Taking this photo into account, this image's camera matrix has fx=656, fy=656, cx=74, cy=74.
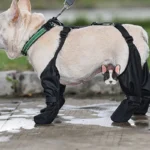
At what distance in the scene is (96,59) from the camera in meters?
6.33

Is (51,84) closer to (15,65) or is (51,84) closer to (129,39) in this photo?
(129,39)

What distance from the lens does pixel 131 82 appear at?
250 inches

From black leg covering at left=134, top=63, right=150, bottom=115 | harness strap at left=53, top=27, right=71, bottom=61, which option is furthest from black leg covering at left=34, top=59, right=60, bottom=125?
black leg covering at left=134, top=63, right=150, bottom=115

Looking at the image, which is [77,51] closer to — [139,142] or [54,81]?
[54,81]

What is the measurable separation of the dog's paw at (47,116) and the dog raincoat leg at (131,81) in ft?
2.10

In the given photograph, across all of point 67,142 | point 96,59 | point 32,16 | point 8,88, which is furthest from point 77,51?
point 8,88

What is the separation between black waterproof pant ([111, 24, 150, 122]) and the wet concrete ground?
0.11 m

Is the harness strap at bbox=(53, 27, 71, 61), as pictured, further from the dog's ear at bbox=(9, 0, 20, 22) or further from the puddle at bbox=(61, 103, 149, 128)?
the puddle at bbox=(61, 103, 149, 128)

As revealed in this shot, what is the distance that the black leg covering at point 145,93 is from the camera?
21.8 ft

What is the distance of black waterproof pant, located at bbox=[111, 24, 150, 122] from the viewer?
6336mm

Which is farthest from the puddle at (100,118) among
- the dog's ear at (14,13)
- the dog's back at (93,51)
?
the dog's ear at (14,13)

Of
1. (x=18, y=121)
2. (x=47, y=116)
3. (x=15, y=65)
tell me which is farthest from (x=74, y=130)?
(x=15, y=65)

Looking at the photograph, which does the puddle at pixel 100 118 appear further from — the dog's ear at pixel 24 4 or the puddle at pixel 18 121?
the dog's ear at pixel 24 4

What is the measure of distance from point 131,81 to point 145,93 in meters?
0.49
